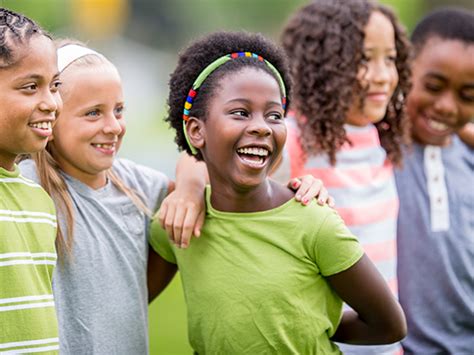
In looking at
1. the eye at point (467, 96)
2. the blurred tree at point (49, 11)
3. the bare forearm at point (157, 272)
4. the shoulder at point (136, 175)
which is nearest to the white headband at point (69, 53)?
the shoulder at point (136, 175)

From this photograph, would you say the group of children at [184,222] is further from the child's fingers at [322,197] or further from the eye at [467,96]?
the eye at [467,96]

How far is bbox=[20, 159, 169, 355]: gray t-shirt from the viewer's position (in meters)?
2.63

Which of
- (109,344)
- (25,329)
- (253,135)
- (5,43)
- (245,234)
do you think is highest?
(5,43)

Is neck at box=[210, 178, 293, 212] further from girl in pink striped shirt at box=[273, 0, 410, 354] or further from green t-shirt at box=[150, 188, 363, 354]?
girl in pink striped shirt at box=[273, 0, 410, 354]

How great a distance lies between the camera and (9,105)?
7.78 feet

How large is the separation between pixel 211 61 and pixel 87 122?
1.49 ft

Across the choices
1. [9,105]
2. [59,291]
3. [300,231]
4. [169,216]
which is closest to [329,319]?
[300,231]

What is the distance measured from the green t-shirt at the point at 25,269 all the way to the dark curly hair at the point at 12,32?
1.06ft

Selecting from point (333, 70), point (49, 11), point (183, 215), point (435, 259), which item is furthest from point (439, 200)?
point (49, 11)

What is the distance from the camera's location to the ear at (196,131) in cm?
275

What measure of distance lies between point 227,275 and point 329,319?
0.37 meters

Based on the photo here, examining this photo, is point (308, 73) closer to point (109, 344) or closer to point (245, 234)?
point (245, 234)

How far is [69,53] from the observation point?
2789 millimetres

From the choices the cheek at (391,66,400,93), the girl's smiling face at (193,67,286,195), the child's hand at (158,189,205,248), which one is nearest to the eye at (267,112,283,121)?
the girl's smiling face at (193,67,286,195)
